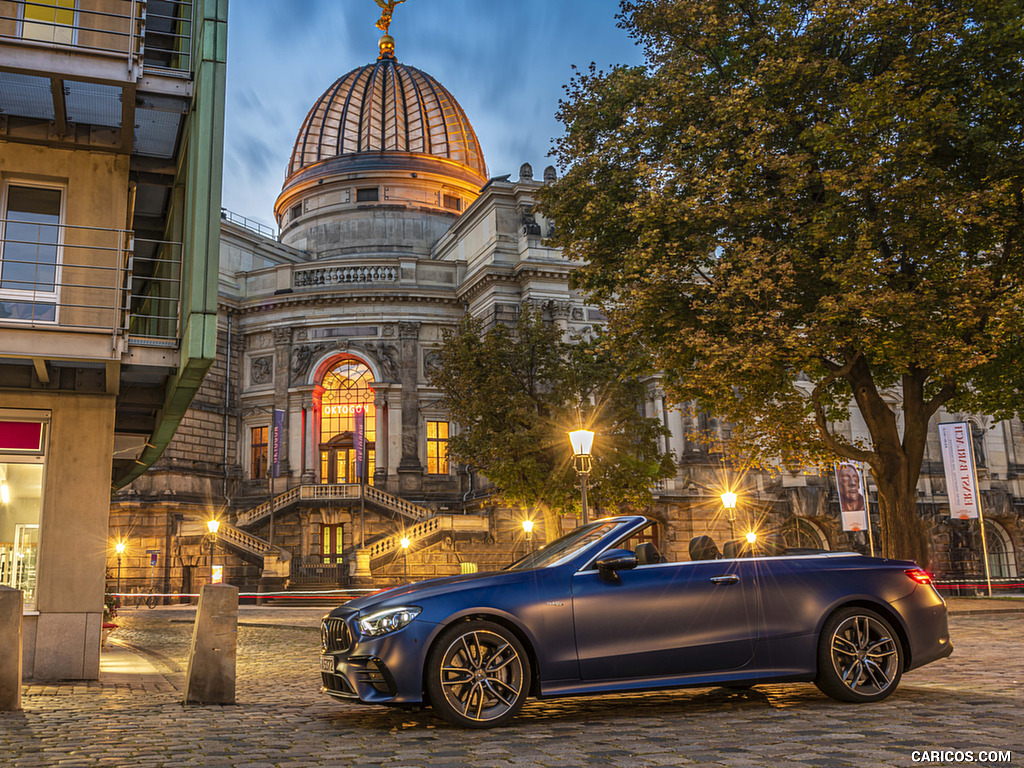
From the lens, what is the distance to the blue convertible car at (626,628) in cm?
670

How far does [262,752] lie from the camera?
5902 millimetres

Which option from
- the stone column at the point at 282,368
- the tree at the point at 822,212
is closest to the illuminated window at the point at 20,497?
the tree at the point at 822,212

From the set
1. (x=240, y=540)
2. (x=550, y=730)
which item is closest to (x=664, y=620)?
(x=550, y=730)

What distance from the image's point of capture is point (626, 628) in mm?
7035

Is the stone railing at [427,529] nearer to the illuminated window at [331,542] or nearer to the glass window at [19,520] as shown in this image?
the illuminated window at [331,542]

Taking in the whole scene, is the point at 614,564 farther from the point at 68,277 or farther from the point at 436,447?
the point at 436,447

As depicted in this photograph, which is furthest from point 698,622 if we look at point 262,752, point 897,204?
point 897,204

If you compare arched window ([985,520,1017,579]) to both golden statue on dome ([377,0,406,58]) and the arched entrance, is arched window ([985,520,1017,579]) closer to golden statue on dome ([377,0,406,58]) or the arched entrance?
the arched entrance

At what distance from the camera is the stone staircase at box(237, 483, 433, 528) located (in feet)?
135

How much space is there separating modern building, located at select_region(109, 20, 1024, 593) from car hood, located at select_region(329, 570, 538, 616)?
30293 millimetres

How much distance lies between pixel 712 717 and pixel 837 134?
38.6ft

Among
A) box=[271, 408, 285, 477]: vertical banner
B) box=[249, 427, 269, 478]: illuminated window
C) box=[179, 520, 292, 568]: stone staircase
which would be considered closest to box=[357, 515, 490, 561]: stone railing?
box=[179, 520, 292, 568]: stone staircase
